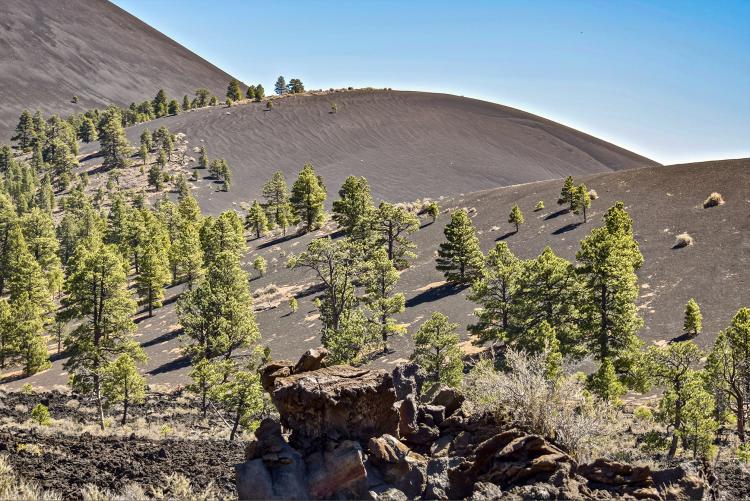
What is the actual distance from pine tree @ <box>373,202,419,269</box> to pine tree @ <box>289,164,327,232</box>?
1873 cm

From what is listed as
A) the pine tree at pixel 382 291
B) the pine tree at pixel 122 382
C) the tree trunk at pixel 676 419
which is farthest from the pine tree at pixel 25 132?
the tree trunk at pixel 676 419

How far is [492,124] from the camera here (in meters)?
179

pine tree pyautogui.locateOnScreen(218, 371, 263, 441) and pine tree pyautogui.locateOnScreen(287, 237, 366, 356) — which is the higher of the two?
pine tree pyautogui.locateOnScreen(287, 237, 366, 356)

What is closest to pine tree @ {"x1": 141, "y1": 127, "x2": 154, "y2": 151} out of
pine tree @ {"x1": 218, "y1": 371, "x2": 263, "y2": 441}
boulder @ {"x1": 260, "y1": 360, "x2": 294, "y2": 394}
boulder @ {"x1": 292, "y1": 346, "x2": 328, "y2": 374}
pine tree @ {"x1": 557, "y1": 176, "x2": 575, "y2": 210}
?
pine tree @ {"x1": 557, "y1": 176, "x2": 575, "y2": 210}

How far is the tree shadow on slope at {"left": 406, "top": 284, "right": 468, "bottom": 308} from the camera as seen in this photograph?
54119mm

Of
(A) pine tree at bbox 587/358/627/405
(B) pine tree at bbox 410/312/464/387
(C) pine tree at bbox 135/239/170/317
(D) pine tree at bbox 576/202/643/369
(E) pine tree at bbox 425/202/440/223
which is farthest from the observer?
(E) pine tree at bbox 425/202/440/223

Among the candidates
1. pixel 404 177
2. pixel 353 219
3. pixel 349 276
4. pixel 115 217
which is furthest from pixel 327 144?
pixel 349 276

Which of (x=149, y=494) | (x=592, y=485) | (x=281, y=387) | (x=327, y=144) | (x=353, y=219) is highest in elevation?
(x=327, y=144)

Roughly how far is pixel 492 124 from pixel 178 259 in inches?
5265

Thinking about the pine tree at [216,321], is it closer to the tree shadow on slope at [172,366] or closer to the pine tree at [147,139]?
the tree shadow on slope at [172,366]

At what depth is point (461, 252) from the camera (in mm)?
55219

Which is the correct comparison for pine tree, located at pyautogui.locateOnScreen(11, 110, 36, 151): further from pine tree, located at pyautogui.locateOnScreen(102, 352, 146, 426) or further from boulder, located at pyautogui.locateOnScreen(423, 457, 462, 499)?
boulder, located at pyautogui.locateOnScreen(423, 457, 462, 499)

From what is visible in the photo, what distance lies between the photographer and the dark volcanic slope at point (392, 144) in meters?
134

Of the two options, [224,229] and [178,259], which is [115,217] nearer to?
[178,259]
